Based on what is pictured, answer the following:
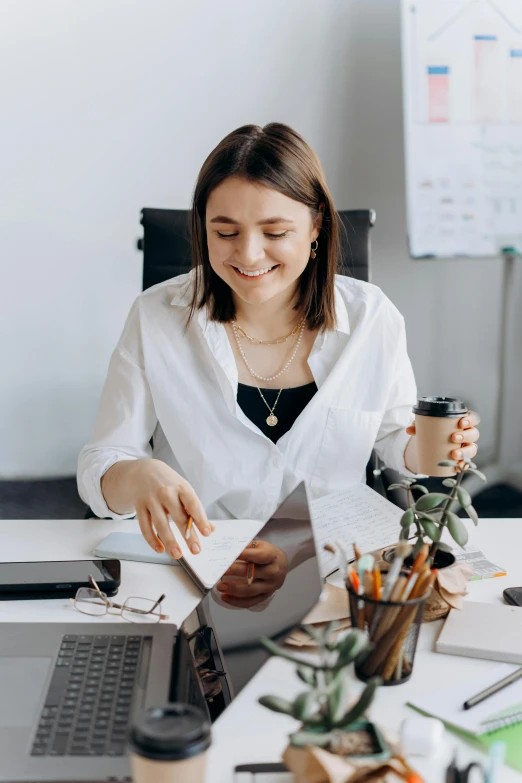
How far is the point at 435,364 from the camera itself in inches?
111

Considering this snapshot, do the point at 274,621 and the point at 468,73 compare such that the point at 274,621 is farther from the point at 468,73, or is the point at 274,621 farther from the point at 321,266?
the point at 468,73

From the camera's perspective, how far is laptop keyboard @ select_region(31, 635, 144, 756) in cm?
63

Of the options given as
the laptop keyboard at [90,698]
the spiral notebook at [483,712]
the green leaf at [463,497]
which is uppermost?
the green leaf at [463,497]

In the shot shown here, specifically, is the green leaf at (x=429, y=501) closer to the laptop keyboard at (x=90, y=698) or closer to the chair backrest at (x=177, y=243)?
the laptop keyboard at (x=90, y=698)

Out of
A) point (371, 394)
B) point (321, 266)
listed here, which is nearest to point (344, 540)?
point (371, 394)

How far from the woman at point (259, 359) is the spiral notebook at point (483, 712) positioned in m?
0.64

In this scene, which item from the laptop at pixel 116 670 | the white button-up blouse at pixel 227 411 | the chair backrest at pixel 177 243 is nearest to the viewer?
the laptop at pixel 116 670

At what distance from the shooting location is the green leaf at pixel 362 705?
0.51 metres

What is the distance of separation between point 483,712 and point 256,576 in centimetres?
28

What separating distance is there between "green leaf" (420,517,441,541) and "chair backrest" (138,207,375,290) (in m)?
0.88

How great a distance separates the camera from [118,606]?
0.91 m

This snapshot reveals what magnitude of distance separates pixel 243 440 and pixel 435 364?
5.14 ft

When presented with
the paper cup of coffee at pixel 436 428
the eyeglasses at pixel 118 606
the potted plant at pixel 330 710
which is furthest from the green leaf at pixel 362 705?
the paper cup of coffee at pixel 436 428

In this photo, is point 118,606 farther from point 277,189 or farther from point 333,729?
point 277,189
